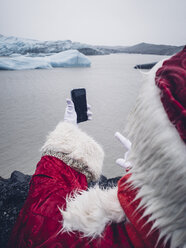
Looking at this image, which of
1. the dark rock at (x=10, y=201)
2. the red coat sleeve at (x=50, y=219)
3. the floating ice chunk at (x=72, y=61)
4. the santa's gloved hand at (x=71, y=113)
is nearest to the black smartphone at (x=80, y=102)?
the santa's gloved hand at (x=71, y=113)

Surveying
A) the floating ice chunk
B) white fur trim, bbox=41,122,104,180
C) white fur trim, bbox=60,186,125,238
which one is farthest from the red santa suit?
the floating ice chunk

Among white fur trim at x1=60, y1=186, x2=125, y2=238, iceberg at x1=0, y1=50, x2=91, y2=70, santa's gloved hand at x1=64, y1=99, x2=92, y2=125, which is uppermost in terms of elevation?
iceberg at x1=0, y1=50, x2=91, y2=70

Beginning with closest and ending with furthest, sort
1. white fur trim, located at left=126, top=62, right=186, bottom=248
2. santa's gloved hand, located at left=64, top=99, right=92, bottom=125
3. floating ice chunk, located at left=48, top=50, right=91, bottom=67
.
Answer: white fur trim, located at left=126, top=62, right=186, bottom=248 → santa's gloved hand, located at left=64, top=99, right=92, bottom=125 → floating ice chunk, located at left=48, top=50, right=91, bottom=67

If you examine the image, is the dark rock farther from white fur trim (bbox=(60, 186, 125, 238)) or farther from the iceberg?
the iceberg

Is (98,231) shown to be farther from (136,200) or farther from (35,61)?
(35,61)

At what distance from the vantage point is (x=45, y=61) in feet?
17.0

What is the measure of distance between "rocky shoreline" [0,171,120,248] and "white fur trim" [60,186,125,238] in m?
0.52

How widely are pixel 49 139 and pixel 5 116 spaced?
4.51 ft

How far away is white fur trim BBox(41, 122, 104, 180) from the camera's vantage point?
0.69m

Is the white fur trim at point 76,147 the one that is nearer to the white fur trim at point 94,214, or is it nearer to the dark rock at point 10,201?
the white fur trim at point 94,214

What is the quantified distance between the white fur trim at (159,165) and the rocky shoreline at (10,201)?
62 cm

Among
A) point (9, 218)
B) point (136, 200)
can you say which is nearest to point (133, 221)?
point (136, 200)

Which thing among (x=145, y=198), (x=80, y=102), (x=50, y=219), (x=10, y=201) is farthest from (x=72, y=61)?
(x=145, y=198)

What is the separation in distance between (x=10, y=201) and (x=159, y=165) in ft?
3.04
